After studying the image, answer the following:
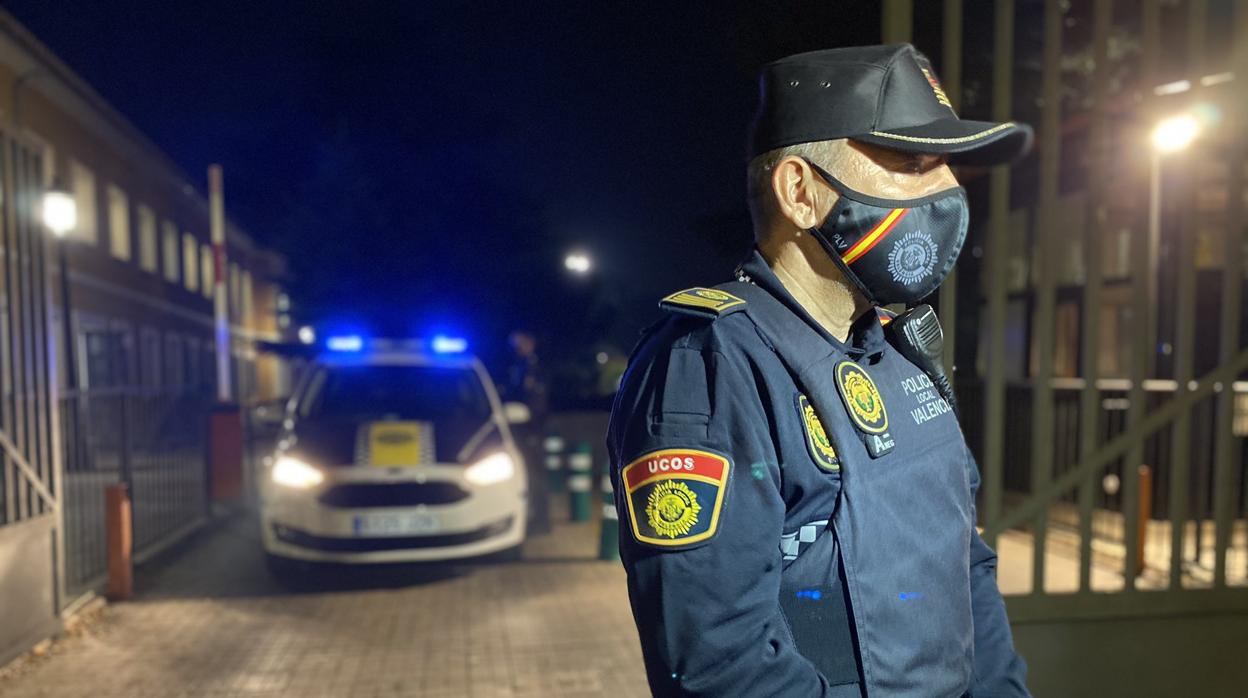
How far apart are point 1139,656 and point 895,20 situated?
2.82 m

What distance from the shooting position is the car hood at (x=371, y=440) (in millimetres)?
5613

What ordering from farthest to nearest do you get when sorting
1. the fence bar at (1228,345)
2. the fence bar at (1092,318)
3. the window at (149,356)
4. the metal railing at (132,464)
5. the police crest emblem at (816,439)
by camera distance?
1. the window at (149,356)
2. the metal railing at (132,464)
3. the fence bar at (1228,345)
4. the fence bar at (1092,318)
5. the police crest emblem at (816,439)

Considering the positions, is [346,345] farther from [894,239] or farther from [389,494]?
[894,239]

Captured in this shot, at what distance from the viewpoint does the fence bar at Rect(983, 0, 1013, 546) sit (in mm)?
2904

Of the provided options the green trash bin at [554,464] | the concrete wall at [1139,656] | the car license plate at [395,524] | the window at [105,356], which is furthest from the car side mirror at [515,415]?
the window at [105,356]

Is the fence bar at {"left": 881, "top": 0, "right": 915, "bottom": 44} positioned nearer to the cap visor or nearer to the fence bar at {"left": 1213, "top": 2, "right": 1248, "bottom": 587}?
the cap visor

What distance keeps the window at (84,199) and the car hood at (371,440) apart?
14.3m

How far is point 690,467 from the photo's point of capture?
3.86 feet

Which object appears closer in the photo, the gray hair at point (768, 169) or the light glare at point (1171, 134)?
the gray hair at point (768, 169)

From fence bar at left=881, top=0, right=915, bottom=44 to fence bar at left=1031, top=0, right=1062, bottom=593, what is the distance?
0.65m

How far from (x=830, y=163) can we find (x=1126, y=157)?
8.51m

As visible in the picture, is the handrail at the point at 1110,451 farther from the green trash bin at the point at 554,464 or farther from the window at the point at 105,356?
the window at the point at 105,356

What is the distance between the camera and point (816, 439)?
127 centimetres

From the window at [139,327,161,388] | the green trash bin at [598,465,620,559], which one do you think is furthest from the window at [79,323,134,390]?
the green trash bin at [598,465,620,559]
